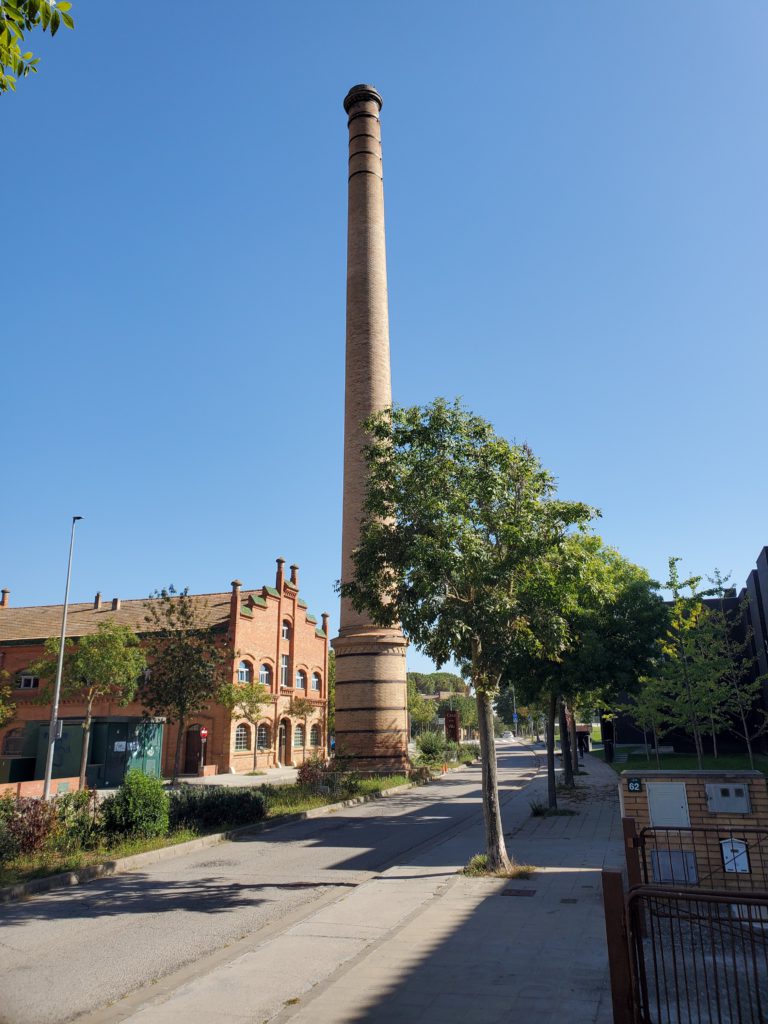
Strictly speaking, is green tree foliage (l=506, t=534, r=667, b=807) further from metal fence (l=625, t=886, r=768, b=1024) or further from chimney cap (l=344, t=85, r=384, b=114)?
chimney cap (l=344, t=85, r=384, b=114)

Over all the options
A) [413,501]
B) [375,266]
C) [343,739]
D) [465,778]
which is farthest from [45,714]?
[413,501]

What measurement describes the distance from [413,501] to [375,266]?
69.1 ft

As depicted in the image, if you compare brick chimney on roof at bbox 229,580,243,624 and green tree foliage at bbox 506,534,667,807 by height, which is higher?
brick chimney on roof at bbox 229,580,243,624

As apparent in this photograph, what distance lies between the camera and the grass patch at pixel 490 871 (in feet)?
35.3

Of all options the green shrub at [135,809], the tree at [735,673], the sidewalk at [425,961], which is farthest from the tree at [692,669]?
the green shrub at [135,809]

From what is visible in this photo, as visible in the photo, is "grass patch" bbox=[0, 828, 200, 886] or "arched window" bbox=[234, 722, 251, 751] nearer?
"grass patch" bbox=[0, 828, 200, 886]

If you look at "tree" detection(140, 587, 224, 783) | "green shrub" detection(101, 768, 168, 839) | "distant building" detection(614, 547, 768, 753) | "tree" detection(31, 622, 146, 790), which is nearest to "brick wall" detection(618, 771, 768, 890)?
"green shrub" detection(101, 768, 168, 839)

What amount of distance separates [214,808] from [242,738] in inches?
821

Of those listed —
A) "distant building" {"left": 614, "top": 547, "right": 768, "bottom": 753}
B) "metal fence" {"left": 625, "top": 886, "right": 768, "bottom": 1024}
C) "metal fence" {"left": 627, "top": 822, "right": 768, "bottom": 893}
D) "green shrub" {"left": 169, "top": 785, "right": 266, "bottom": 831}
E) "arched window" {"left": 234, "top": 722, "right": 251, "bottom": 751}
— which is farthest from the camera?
"arched window" {"left": 234, "top": 722, "right": 251, "bottom": 751}

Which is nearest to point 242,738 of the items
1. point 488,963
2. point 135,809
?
point 135,809

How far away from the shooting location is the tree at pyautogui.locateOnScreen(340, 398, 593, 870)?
1152cm

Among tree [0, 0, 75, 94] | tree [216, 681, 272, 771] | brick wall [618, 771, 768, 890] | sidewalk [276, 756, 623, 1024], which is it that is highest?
tree [0, 0, 75, 94]

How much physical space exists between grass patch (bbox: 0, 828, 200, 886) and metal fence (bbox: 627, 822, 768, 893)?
909 cm

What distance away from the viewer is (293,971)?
6750mm
